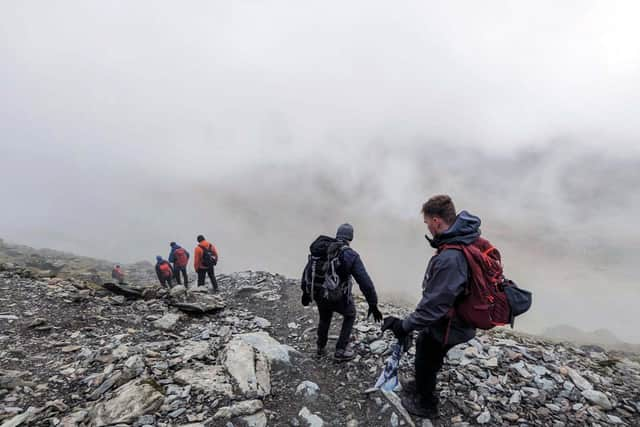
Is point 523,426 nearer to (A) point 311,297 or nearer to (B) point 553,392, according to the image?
(B) point 553,392

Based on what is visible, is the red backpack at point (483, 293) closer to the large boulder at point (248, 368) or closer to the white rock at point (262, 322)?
the large boulder at point (248, 368)

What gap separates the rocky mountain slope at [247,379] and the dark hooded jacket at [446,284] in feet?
7.53

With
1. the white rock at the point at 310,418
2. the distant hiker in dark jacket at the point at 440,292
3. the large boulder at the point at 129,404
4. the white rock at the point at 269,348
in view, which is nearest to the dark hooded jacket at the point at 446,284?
the distant hiker in dark jacket at the point at 440,292

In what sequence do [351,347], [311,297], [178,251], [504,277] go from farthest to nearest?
[178,251]
[351,347]
[311,297]
[504,277]

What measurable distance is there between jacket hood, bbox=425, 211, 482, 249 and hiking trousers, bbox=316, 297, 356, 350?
3130 millimetres

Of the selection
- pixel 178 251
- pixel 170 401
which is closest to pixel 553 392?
pixel 170 401

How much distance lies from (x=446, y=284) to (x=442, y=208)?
119 cm

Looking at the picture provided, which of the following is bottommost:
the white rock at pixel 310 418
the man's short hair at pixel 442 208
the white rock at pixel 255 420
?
the white rock at pixel 255 420

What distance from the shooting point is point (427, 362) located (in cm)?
507

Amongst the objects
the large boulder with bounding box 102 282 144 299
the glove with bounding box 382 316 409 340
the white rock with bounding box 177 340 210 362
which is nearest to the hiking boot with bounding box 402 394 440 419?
the glove with bounding box 382 316 409 340

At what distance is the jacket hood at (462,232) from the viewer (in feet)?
14.0

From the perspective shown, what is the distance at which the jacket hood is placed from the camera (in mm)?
4258

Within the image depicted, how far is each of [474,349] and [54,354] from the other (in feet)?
33.8

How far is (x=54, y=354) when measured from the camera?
7.16m
